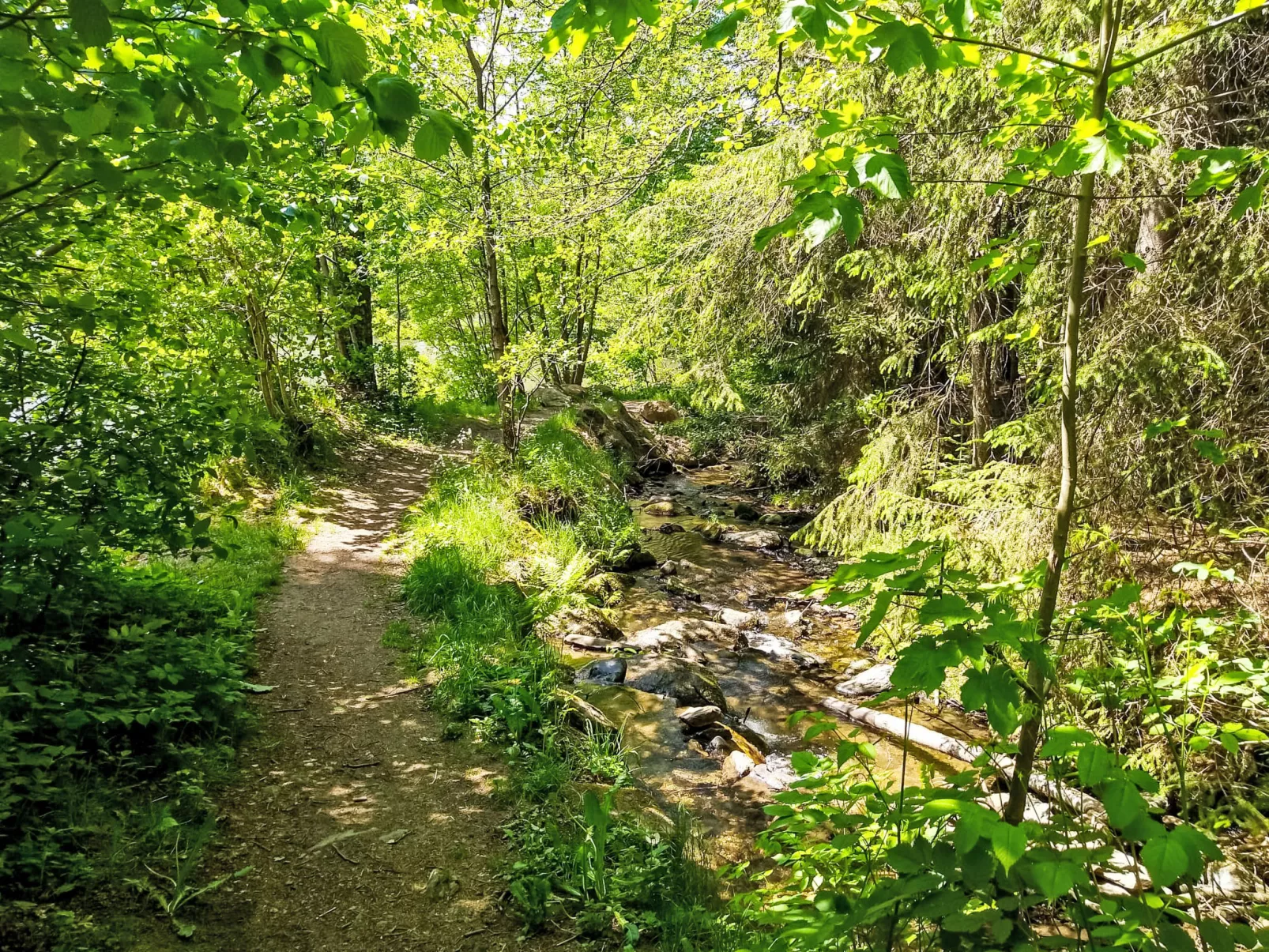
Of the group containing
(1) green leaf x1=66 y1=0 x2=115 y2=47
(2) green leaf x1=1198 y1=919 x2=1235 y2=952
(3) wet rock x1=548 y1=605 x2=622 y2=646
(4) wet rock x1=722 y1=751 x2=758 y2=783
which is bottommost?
(4) wet rock x1=722 y1=751 x2=758 y2=783

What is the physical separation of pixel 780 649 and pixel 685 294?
14.8 feet

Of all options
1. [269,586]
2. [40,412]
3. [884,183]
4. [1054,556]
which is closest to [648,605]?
[269,586]

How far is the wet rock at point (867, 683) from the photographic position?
6.94m

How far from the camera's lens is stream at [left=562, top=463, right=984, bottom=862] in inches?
213

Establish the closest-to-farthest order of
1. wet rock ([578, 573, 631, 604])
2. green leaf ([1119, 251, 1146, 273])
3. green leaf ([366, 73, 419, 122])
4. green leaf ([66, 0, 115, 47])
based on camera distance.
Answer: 1. green leaf ([66, 0, 115, 47])
2. green leaf ([366, 73, 419, 122])
3. green leaf ([1119, 251, 1146, 273])
4. wet rock ([578, 573, 631, 604])

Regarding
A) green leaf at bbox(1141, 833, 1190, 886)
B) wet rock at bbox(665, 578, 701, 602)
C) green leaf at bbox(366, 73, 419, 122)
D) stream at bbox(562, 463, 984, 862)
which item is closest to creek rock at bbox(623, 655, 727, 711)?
stream at bbox(562, 463, 984, 862)

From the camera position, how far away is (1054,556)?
201cm

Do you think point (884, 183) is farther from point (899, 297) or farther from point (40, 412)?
point (899, 297)

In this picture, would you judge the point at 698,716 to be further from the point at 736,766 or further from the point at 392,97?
the point at 392,97

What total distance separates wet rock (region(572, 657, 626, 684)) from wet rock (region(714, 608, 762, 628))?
7.77ft

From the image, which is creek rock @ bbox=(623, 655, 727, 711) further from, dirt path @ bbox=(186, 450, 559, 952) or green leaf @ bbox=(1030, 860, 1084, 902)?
green leaf @ bbox=(1030, 860, 1084, 902)

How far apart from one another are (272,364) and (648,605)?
7555 mm

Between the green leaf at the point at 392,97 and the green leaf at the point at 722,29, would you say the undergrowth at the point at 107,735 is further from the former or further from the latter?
the green leaf at the point at 722,29

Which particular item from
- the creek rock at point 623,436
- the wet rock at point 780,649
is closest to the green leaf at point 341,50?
the wet rock at point 780,649
